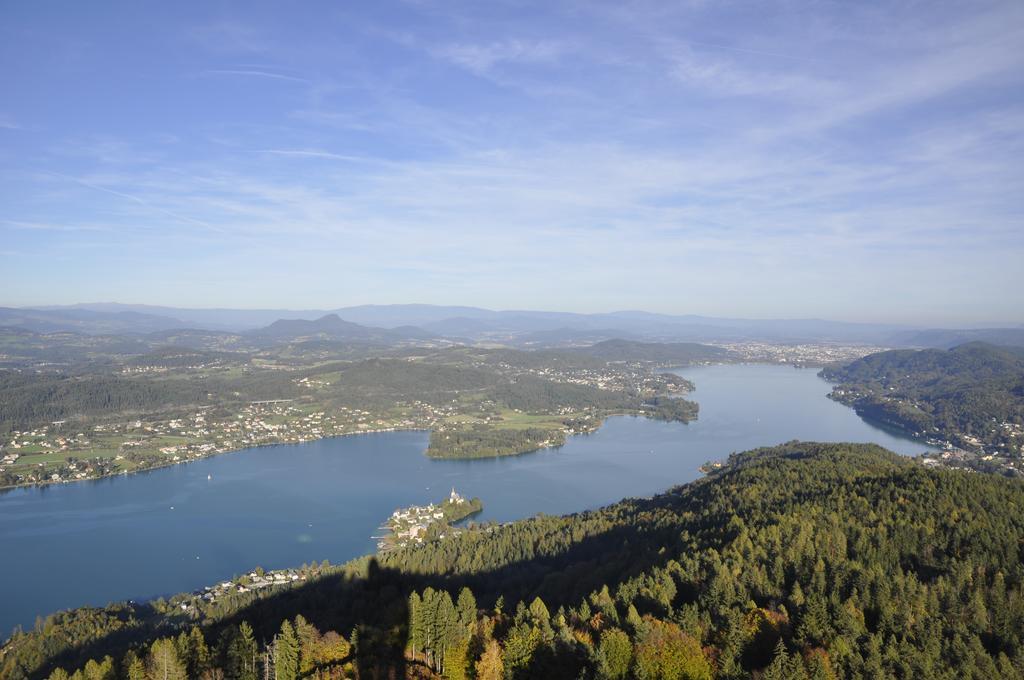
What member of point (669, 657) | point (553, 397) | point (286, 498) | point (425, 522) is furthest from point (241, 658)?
point (553, 397)

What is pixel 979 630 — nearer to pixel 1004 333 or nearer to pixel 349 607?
pixel 349 607

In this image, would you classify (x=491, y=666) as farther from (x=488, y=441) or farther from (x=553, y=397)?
(x=553, y=397)

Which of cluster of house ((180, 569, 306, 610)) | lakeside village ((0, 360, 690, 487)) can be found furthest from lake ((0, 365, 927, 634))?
lakeside village ((0, 360, 690, 487))

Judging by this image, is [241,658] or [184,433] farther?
[184,433]

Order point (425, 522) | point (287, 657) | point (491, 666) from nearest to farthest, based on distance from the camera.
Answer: point (491, 666), point (287, 657), point (425, 522)

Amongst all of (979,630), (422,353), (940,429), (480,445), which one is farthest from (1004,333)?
(979,630)

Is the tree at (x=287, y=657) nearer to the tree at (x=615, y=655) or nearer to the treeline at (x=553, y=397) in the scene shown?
the tree at (x=615, y=655)
